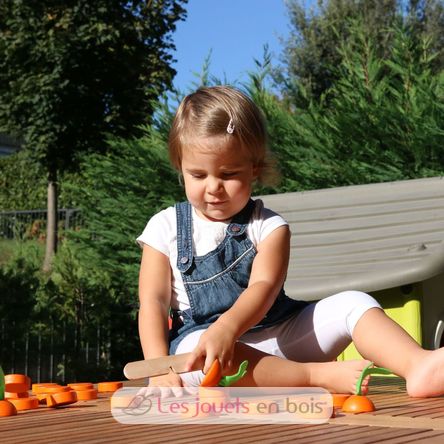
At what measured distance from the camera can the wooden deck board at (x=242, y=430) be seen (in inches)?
60.9

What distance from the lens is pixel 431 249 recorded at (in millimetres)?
4230

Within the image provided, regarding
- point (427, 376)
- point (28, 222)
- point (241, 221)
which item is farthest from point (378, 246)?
point (28, 222)

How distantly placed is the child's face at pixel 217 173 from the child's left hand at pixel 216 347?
55cm

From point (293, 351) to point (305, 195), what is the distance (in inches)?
99.1

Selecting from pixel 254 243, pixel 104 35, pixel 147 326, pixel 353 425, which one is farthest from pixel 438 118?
pixel 104 35

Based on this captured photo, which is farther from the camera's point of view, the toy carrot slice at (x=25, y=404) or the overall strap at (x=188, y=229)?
the overall strap at (x=188, y=229)

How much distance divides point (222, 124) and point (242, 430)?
3.76 ft

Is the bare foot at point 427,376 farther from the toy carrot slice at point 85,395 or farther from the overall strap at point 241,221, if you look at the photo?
the toy carrot slice at point 85,395

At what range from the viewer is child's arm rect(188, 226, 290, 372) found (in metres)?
2.07

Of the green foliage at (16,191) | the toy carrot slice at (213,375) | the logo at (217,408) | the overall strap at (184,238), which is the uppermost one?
the green foliage at (16,191)

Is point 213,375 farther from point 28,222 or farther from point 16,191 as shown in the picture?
point 16,191

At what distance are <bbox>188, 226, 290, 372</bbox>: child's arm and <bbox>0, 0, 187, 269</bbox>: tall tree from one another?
9.91 metres

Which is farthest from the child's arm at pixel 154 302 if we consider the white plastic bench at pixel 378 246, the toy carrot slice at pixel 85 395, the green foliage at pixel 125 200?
the green foliage at pixel 125 200

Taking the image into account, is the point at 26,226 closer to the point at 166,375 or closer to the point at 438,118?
the point at 438,118
